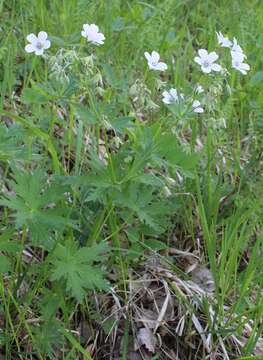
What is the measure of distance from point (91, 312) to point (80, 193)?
1.48ft

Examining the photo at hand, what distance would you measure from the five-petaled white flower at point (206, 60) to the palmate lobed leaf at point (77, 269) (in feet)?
2.66

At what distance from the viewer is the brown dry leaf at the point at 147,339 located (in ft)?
7.33

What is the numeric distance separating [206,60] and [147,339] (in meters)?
1.10

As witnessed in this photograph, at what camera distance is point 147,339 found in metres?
2.24

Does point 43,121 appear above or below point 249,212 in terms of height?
above

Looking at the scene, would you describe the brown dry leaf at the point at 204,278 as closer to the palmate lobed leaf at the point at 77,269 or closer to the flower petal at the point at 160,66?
the palmate lobed leaf at the point at 77,269

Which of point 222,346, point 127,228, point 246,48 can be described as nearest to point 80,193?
point 127,228

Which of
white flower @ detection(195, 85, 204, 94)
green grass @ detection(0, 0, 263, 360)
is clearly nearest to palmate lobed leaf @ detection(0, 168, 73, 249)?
green grass @ detection(0, 0, 263, 360)

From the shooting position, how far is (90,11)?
329 centimetres

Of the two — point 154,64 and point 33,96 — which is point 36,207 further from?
point 154,64

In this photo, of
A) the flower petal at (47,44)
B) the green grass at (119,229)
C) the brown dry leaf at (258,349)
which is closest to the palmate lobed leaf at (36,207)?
the green grass at (119,229)

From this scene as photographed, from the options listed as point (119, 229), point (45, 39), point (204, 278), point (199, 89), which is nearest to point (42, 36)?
point (45, 39)

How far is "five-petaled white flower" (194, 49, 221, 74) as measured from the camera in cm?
232

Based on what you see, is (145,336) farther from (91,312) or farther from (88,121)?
(88,121)
